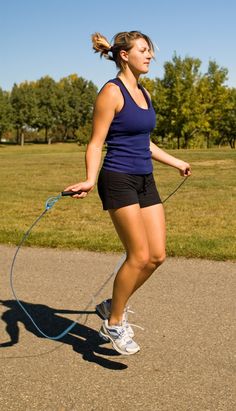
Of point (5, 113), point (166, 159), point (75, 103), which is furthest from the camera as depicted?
point (75, 103)

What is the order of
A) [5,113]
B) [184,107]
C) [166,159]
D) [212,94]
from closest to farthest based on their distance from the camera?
1. [166,159]
2. [184,107]
3. [212,94]
4. [5,113]

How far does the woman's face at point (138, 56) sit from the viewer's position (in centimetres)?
340

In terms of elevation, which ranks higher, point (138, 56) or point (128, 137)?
point (138, 56)

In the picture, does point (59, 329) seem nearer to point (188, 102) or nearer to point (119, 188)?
point (119, 188)

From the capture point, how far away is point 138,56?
3.41 m

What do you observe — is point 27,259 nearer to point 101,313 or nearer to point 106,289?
point 106,289

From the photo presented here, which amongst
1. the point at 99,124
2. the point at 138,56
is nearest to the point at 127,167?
the point at 99,124

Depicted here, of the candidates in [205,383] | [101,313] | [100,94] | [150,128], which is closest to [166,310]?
[101,313]

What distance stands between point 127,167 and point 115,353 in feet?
3.98

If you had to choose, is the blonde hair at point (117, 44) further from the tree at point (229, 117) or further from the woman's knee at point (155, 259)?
the tree at point (229, 117)

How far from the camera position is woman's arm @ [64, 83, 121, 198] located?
3.24 m

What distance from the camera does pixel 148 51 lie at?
3.44 meters

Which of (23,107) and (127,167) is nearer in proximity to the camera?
(127,167)

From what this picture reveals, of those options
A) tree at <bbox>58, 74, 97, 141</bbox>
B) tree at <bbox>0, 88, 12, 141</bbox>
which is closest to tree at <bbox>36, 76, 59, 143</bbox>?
tree at <bbox>58, 74, 97, 141</bbox>
